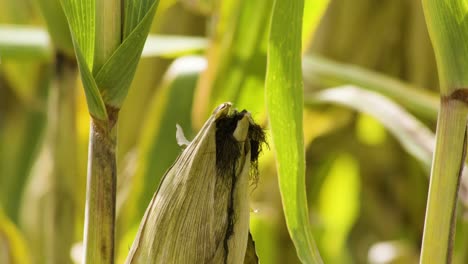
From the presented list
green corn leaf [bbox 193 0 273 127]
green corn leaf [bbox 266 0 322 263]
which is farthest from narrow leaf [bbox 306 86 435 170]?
green corn leaf [bbox 266 0 322 263]

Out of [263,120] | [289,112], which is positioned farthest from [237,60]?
[289,112]

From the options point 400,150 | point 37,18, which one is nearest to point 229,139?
point 37,18

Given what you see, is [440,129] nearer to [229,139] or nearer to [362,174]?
[229,139]

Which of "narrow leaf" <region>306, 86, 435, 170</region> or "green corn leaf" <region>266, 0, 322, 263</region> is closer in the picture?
"green corn leaf" <region>266, 0, 322, 263</region>

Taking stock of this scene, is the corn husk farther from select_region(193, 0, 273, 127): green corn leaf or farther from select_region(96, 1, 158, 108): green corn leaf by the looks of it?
select_region(193, 0, 273, 127): green corn leaf

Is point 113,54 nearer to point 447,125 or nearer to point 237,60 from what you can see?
point 447,125

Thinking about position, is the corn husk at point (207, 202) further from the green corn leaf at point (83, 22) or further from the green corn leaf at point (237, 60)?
the green corn leaf at point (237, 60)

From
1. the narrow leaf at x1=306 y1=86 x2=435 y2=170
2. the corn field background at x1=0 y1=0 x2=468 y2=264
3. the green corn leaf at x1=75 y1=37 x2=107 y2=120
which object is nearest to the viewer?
the green corn leaf at x1=75 y1=37 x2=107 y2=120

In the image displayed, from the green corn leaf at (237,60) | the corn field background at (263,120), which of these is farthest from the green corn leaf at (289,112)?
the green corn leaf at (237,60)
